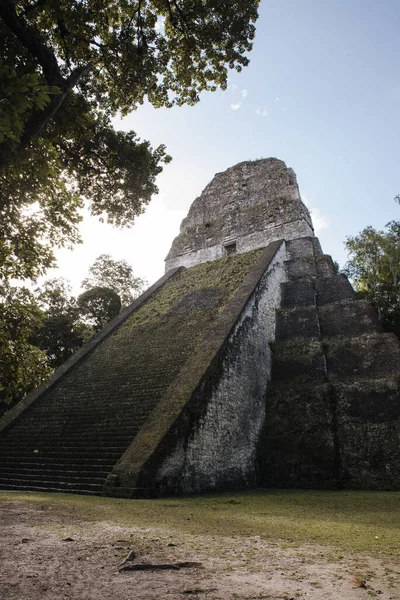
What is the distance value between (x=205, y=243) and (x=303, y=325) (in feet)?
32.1

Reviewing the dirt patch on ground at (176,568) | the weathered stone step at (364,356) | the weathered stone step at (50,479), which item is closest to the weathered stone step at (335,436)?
the weathered stone step at (364,356)

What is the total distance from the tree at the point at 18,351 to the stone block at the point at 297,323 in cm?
Answer: 813

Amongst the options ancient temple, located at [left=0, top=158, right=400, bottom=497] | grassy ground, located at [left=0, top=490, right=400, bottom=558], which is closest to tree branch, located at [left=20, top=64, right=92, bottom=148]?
grassy ground, located at [left=0, top=490, right=400, bottom=558]

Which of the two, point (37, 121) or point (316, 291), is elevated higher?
point (316, 291)

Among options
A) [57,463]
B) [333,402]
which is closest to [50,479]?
[57,463]

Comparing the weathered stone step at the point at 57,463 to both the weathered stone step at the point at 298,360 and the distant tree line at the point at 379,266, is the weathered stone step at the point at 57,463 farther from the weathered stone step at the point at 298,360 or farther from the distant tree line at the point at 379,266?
the distant tree line at the point at 379,266

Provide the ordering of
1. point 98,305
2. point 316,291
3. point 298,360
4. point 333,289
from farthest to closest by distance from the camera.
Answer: point 98,305 < point 316,291 < point 333,289 < point 298,360

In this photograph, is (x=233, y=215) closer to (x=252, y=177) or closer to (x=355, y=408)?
(x=252, y=177)

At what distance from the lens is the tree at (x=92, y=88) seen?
18.1 feet

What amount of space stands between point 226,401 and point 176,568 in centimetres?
580

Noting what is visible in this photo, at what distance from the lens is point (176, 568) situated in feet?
7.48

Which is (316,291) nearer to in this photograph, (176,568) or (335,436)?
(335,436)

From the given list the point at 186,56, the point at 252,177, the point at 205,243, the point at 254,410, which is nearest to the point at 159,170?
the point at 186,56

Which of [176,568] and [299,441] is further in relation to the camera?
[299,441]
